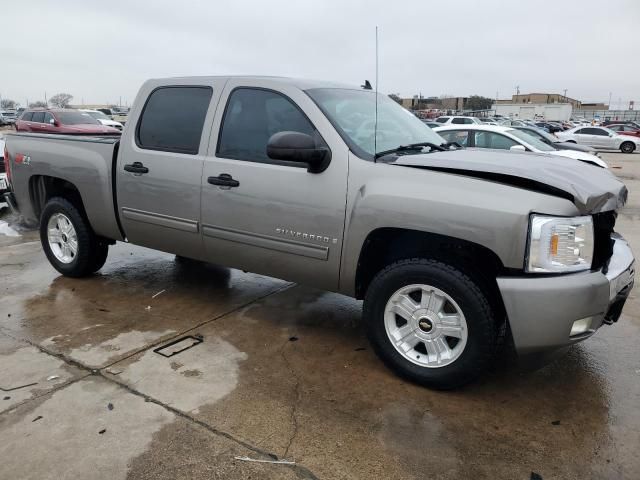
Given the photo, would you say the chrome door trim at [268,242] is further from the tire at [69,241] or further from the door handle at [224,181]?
the tire at [69,241]

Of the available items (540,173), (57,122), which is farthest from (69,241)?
(57,122)

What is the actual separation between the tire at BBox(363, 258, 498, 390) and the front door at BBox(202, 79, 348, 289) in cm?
41

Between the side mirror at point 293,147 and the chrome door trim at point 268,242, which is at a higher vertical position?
the side mirror at point 293,147

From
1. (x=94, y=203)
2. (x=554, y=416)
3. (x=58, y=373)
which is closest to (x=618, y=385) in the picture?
(x=554, y=416)

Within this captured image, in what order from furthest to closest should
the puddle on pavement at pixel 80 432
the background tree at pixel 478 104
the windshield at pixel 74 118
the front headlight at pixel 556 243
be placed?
1. the background tree at pixel 478 104
2. the windshield at pixel 74 118
3. the front headlight at pixel 556 243
4. the puddle on pavement at pixel 80 432

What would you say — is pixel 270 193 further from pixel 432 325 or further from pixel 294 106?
pixel 432 325

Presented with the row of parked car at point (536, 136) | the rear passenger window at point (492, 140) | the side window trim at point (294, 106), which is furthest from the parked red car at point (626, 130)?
the side window trim at point (294, 106)

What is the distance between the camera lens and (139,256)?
20.1ft

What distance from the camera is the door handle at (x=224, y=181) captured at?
3773 millimetres

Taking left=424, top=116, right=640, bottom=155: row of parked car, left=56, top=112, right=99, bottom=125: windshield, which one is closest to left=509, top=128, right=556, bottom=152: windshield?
left=424, top=116, right=640, bottom=155: row of parked car

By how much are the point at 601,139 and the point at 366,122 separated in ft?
93.8

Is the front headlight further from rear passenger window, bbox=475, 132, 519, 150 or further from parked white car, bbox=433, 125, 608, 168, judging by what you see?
rear passenger window, bbox=475, 132, 519, 150

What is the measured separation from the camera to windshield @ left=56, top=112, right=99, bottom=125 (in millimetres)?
17812

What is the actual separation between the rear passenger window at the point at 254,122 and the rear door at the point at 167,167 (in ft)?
0.59
